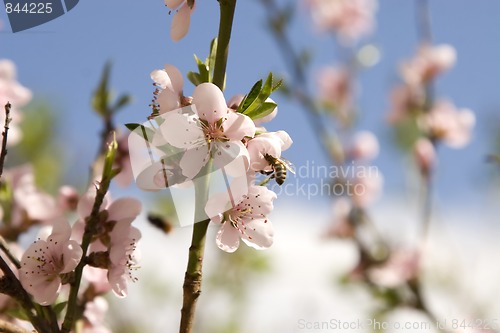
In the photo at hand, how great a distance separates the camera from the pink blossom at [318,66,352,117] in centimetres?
297

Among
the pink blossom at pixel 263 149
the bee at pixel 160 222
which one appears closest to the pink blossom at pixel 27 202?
the bee at pixel 160 222

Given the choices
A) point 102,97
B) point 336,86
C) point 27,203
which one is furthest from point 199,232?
point 336,86

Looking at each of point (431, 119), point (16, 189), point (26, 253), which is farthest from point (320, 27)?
point (26, 253)

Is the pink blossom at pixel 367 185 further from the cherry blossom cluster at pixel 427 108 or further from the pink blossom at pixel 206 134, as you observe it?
the pink blossom at pixel 206 134

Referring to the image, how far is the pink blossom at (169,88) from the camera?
0.67 meters

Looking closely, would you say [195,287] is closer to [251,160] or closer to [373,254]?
[251,160]

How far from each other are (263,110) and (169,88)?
110 mm

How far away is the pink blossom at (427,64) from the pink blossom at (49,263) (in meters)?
2.01

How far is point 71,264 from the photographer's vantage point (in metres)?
0.71

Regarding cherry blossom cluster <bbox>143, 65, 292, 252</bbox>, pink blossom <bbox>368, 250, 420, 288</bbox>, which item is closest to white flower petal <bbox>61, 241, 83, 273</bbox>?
cherry blossom cluster <bbox>143, 65, 292, 252</bbox>

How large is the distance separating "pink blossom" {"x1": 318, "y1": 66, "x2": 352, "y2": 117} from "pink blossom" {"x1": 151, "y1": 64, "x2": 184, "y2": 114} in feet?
7.22

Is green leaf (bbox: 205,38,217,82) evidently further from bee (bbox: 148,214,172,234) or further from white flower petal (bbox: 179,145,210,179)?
bee (bbox: 148,214,172,234)

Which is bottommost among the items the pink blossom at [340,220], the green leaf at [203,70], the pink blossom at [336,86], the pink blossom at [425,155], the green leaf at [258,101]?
the green leaf at [258,101]

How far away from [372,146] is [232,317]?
125cm
